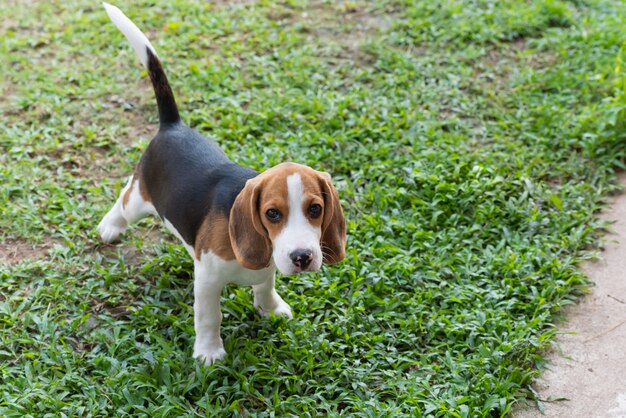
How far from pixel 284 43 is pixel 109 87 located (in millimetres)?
1824

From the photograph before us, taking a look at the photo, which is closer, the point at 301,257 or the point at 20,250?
the point at 301,257

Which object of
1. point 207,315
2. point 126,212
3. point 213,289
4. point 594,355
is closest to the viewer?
point 213,289

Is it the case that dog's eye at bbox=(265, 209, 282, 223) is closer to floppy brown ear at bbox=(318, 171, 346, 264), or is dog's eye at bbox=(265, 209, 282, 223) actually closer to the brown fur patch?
floppy brown ear at bbox=(318, 171, 346, 264)

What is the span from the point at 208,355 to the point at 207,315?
10.5 inches

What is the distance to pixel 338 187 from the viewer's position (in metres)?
5.72

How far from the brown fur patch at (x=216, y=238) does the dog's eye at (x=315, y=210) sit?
0.53 m

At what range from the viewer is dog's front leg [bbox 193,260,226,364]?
Result: 4.00 meters

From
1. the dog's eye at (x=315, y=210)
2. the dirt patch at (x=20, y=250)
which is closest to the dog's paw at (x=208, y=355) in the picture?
the dog's eye at (x=315, y=210)

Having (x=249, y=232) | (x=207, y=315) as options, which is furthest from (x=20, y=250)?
(x=249, y=232)

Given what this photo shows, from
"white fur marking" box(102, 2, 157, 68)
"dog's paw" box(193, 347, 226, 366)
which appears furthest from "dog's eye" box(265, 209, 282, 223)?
"white fur marking" box(102, 2, 157, 68)

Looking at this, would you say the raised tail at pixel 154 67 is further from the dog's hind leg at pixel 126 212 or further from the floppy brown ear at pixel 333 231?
the floppy brown ear at pixel 333 231

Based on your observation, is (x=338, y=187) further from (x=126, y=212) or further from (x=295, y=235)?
(x=295, y=235)

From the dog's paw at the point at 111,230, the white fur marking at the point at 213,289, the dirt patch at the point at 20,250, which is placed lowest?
the dirt patch at the point at 20,250

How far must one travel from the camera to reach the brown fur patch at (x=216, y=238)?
3.87 m
